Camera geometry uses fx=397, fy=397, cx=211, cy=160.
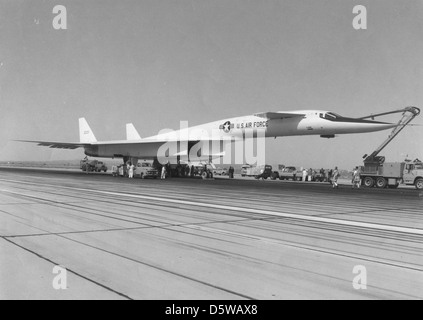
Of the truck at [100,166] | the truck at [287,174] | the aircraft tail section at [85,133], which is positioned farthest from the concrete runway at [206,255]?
the truck at [100,166]

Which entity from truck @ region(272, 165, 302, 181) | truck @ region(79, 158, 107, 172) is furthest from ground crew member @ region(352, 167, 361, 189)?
truck @ region(79, 158, 107, 172)

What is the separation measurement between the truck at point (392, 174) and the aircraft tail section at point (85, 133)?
90.7ft

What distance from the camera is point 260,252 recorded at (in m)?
5.55

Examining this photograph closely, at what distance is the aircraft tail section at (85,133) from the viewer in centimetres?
4231

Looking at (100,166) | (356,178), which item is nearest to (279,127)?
(356,178)

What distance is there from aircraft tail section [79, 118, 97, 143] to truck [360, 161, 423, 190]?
27654mm

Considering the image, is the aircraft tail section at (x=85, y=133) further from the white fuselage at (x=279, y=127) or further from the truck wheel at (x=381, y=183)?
the truck wheel at (x=381, y=183)

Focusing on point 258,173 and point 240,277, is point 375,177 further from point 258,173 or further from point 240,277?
point 240,277

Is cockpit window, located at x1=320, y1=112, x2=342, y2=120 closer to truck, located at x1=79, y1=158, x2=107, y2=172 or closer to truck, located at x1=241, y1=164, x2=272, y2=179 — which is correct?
truck, located at x1=241, y1=164, x2=272, y2=179

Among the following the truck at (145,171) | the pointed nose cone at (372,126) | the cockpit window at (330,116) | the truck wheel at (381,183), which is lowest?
the truck wheel at (381,183)

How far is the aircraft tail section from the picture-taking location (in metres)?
42.3

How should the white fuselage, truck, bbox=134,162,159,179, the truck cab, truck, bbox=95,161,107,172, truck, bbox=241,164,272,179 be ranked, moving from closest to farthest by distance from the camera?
the white fuselage
the truck cab
truck, bbox=134,162,159,179
truck, bbox=241,164,272,179
truck, bbox=95,161,107,172
